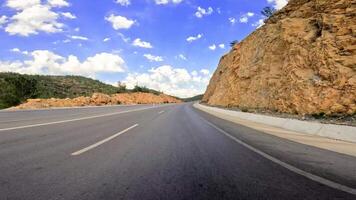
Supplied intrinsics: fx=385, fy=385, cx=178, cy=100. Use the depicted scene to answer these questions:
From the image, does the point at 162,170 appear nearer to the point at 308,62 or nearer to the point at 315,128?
the point at 315,128

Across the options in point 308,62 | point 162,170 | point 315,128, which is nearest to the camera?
point 162,170

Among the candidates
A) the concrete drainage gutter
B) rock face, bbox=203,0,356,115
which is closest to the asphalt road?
the concrete drainage gutter

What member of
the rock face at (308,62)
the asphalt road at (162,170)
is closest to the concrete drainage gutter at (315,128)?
the asphalt road at (162,170)

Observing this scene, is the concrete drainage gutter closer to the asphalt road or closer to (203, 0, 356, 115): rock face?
the asphalt road

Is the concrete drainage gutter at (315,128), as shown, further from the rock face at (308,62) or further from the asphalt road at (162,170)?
the rock face at (308,62)

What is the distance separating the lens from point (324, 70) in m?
21.0

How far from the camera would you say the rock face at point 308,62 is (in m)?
19.5

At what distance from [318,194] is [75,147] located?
19.7 ft

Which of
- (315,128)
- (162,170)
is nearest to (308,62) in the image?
(315,128)

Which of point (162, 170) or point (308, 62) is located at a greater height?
→ point (308, 62)

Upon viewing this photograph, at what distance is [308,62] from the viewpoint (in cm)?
2367

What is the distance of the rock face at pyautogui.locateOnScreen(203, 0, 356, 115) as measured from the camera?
766 inches

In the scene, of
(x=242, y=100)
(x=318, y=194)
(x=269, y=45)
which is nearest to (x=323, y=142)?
(x=318, y=194)

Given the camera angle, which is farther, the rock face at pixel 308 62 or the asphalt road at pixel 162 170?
the rock face at pixel 308 62
